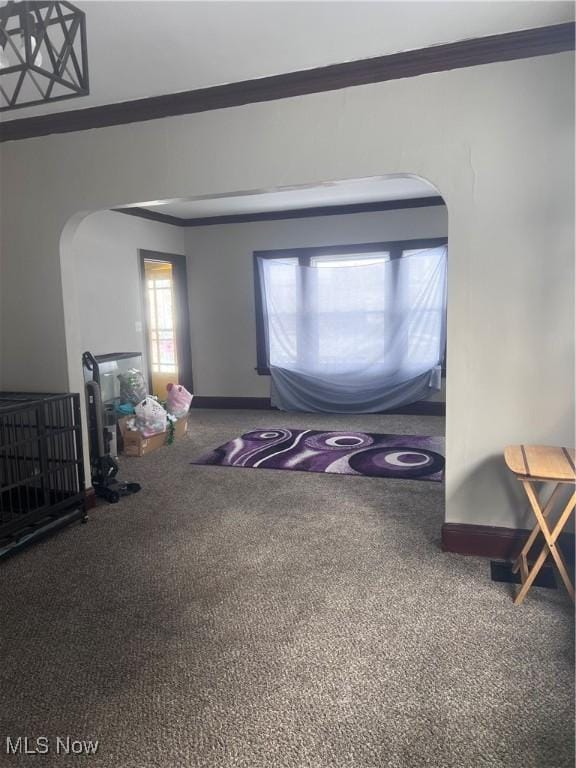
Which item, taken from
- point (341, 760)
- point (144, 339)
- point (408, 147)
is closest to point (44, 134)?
point (408, 147)

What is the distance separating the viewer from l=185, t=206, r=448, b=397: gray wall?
263 inches

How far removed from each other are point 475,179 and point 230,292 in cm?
462

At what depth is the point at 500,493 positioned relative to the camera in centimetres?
288

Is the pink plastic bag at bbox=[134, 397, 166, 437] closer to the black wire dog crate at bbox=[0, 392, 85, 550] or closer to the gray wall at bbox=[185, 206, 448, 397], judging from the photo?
the black wire dog crate at bbox=[0, 392, 85, 550]

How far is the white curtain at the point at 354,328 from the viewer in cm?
614

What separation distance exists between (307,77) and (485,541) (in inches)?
102

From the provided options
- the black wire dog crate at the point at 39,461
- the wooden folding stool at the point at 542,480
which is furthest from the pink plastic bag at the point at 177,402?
the wooden folding stool at the point at 542,480

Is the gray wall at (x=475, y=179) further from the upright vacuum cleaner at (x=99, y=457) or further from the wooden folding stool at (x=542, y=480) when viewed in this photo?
the upright vacuum cleaner at (x=99, y=457)

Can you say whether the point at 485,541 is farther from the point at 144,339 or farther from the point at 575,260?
the point at 144,339

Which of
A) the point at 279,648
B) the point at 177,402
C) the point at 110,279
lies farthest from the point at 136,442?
the point at 279,648

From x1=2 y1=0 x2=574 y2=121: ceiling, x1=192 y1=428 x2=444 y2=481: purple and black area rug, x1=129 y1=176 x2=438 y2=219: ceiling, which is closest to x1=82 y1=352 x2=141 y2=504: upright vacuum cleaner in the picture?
x1=192 y1=428 x2=444 y2=481: purple and black area rug

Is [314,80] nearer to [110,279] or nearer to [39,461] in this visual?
[39,461]

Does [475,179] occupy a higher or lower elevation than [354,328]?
higher

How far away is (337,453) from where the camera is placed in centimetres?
493
